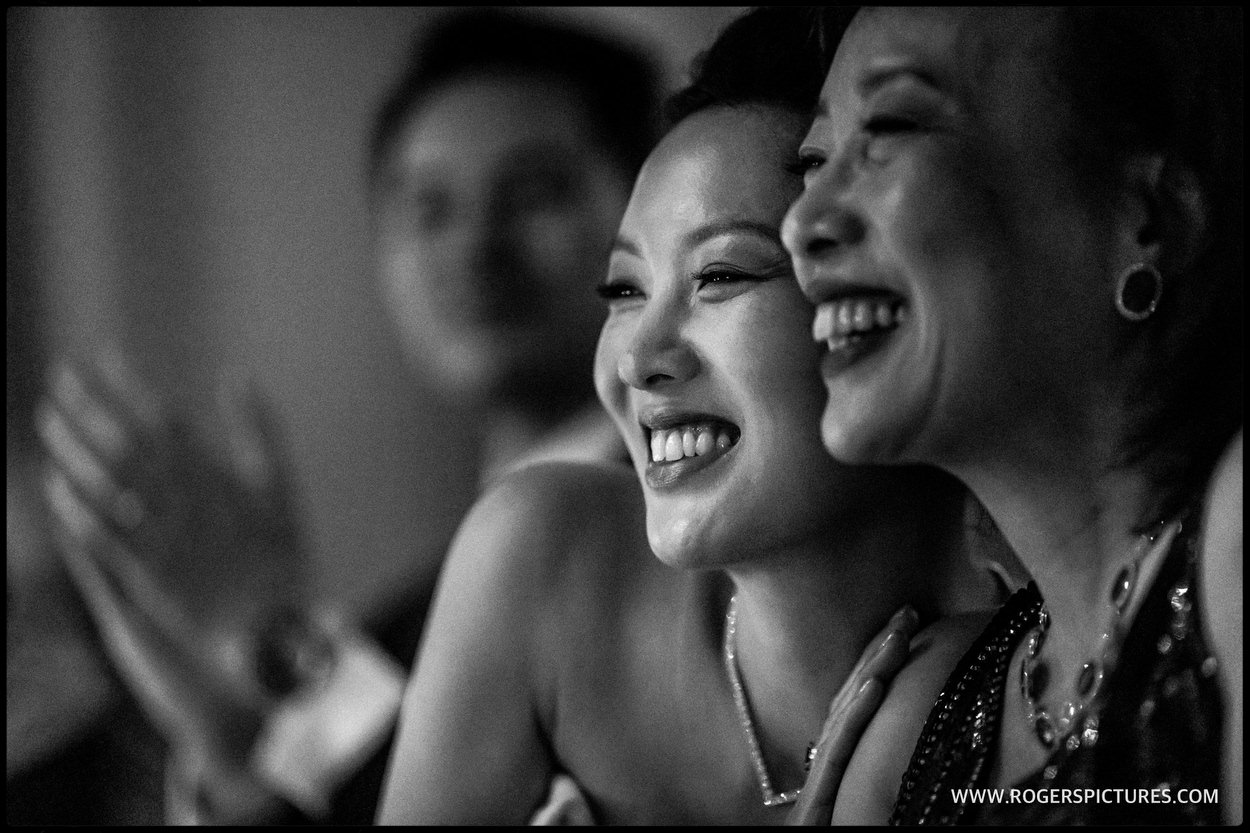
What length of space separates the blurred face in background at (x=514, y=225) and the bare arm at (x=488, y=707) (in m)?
0.20

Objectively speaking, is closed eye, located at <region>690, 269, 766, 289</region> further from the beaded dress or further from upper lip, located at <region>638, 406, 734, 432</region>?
the beaded dress

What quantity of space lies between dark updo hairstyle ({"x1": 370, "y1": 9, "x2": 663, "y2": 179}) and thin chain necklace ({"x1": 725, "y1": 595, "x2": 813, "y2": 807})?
1.04 feet

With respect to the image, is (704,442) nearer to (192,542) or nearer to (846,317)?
(846,317)

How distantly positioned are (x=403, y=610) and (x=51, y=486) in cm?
34

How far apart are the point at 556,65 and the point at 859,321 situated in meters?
0.44

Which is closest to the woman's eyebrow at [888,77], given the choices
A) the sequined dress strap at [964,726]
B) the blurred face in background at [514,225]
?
the sequined dress strap at [964,726]

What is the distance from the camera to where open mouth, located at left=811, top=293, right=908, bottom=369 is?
1.73 ft

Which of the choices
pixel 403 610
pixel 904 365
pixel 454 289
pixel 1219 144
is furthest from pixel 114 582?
pixel 1219 144

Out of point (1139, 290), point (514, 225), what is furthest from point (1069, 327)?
Answer: point (514, 225)

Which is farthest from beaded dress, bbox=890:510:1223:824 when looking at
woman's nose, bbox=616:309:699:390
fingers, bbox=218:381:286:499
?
fingers, bbox=218:381:286:499

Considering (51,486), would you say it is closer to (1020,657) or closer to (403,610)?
(403,610)

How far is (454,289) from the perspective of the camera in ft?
3.03

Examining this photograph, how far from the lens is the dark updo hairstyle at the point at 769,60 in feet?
1.99

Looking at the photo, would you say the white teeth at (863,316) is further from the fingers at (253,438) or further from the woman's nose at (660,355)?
the fingers at (253,438)
